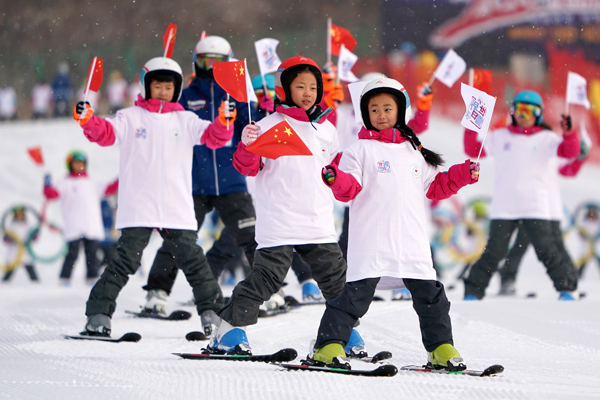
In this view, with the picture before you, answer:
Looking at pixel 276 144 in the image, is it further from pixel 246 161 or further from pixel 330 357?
pixel 330 357

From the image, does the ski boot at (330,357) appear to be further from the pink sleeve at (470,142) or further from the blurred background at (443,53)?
the blurred background at (443,53)

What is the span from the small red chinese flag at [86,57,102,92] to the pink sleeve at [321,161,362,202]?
6.89 ft

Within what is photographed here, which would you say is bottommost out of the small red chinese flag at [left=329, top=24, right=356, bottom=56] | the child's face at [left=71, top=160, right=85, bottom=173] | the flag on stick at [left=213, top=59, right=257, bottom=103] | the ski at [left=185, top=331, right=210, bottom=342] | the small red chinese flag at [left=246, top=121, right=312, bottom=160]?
the ski at [left=185, top=331, right=210, bottom=342]

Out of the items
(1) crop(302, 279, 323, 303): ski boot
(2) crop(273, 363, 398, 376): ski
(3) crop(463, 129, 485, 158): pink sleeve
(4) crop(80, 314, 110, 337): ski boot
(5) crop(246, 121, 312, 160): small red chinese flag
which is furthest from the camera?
(3) crop(463, 129, 485, 158): pink sleeve

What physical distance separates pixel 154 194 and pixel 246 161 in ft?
3.64

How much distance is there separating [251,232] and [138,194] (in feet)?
3.47

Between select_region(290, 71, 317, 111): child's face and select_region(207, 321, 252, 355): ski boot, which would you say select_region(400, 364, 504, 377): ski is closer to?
select_region(207, 321, 252, 355): ski boot

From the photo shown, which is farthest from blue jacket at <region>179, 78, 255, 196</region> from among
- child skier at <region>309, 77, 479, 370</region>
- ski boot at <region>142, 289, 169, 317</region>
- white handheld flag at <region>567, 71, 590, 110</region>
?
white handheld flag at <region>567, 71, 590, 110</region>

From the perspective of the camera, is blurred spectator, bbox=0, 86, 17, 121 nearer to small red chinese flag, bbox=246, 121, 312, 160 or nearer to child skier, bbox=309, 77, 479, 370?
small red chinese flag, bbox=246, 121, 312, 160

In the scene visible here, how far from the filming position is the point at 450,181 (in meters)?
4.29

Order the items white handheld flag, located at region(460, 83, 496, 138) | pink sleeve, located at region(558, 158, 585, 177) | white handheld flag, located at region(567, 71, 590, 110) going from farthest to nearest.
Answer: pink sleeve, located at region(558, 158, 585, 177) < white handheld flag, located at region(567, 71, 590, 110) < white handheld flag, located at region(460, 83, 496, 138)

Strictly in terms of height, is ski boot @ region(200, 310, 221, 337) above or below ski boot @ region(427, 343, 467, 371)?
below

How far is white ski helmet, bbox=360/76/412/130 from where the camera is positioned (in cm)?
436

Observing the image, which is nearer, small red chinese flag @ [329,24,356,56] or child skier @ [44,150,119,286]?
small red chinese flag @ [329,24,356,56]
